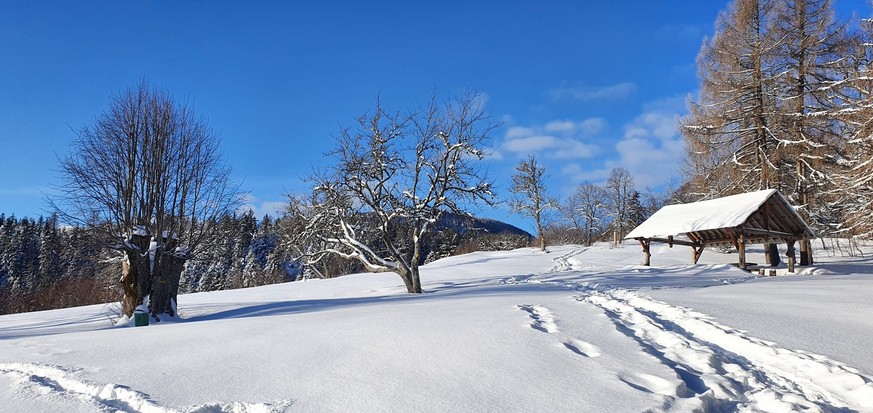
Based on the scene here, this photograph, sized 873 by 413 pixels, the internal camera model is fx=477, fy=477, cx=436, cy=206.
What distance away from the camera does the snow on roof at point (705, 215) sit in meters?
17.1

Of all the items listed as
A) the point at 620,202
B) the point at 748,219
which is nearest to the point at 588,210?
the point at 620,202

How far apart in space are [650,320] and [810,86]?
17920 millimetres

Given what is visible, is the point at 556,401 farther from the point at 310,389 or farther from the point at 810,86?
the point at 810,86

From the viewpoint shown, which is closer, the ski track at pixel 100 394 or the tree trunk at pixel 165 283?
the ski track at pixel 100 394

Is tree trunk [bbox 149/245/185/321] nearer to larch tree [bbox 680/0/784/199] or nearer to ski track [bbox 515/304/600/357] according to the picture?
ski track [bbox 515/304/600/357]

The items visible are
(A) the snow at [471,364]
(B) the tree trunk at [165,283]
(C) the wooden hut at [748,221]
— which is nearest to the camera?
(A) the snow at [471,364]

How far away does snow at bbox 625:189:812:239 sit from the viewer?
674 inches

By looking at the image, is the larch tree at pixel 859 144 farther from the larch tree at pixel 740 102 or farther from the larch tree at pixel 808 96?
the larch tree at pixel 740 102

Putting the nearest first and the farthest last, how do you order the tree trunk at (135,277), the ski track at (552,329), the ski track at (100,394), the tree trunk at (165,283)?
the ski track at (100,394)
the ski track at (552,329)
the tree trunk at (135,277)
the tree trunk at (165,283)

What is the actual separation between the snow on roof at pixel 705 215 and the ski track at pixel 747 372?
43.4 feet

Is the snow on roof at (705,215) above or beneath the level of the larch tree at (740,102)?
beneath

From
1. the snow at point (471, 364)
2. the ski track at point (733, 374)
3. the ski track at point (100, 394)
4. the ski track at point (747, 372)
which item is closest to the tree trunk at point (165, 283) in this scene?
the snow at point (471, 364)

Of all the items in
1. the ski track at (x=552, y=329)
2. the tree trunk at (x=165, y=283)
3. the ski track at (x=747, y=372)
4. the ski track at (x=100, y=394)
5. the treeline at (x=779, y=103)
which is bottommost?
the ski track at (x=747, y=372)

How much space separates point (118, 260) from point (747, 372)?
1188 cm
